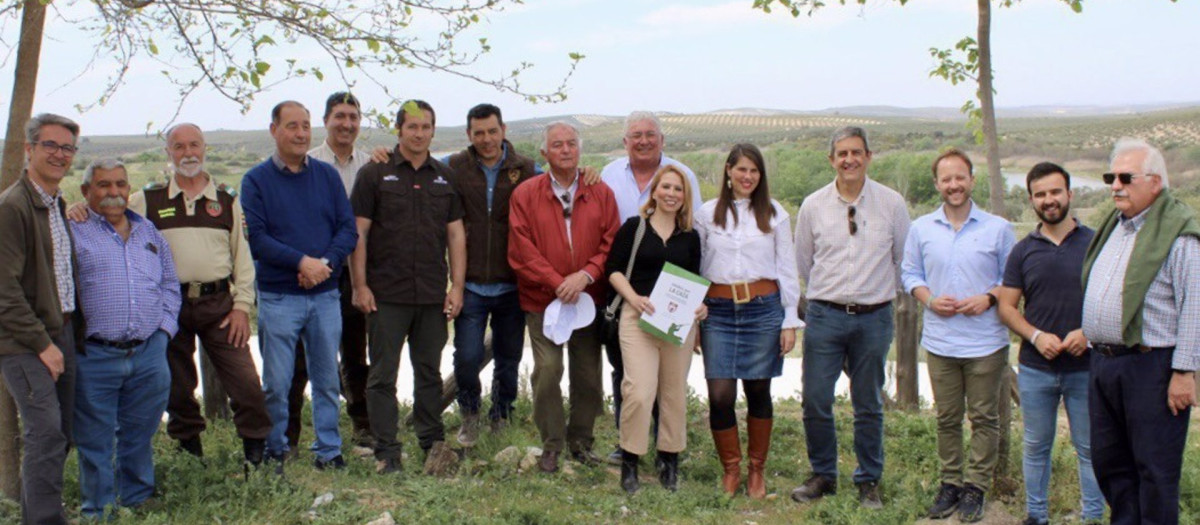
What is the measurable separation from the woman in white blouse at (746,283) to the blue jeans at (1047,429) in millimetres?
1319

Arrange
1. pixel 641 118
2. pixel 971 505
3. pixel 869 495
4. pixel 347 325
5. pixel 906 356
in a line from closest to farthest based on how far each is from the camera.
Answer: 1. pixel 971 505
2. pixel 869 495
3. pixel 641 118
4. pixel 347 325
5. pixel 906 356

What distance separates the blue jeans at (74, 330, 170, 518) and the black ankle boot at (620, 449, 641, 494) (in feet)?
8.64

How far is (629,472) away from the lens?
6.35 metres

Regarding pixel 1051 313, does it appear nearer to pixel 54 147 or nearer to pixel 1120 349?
pixel 1120 349

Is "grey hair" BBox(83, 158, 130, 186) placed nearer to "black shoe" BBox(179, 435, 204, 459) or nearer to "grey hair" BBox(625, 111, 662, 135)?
"black shoe" BBox(179, 435, 204, 459)

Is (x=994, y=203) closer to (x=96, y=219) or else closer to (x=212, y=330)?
(x=212, y=330)

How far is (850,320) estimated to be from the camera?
19.9ft

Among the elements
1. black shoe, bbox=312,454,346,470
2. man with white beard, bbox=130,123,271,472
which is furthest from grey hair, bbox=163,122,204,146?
black shoe, bbox=312,454,346,470

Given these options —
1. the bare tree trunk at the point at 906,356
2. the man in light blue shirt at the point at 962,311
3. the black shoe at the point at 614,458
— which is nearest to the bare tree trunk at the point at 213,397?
the black shoe at the point at 614,458

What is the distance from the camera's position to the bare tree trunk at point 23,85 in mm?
5741

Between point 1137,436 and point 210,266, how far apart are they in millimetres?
4808

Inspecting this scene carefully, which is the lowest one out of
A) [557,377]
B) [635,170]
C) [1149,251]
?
[557,377]

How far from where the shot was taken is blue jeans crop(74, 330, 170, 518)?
5332 mm

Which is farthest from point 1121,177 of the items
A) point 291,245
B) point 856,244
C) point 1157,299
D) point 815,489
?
point 291,245
